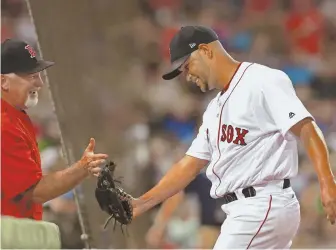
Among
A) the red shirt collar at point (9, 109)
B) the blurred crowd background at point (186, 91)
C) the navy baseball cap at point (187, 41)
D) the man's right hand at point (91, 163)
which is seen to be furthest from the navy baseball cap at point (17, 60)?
the blurred crowd background at point (186, 91)

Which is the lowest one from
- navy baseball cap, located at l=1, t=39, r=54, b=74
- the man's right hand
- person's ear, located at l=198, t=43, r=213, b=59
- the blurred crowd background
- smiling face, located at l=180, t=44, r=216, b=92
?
the blurred crowd background

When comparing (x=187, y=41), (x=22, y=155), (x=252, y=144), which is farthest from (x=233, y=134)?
(x=22, y=155)

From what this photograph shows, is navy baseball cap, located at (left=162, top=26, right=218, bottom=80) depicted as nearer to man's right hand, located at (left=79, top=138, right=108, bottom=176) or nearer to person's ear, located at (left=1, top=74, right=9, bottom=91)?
man's right hand, located at (left=79, top=138, right=108, bottom=176)

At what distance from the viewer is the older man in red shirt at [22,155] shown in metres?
2.85

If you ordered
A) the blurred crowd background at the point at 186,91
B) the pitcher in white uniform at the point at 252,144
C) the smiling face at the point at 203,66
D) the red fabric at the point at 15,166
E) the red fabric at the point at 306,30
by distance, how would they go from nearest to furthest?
1. the red fabric at the point at 15,166
2. the pitcher in white uniform at the point at 252,144
3. the smiling face at the point at 203,66
4. the blurred crowd background at the point at 186,91
5. the red fabric at the point at 306,30

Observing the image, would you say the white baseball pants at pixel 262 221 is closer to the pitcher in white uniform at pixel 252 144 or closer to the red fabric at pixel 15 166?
the pitcher in white uniform at pixel 252 144

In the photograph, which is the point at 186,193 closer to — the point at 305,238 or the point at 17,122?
the point at 305,238

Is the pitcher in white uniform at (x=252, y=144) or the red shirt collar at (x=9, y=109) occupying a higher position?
the red shirt collar at (x=9, y=109)

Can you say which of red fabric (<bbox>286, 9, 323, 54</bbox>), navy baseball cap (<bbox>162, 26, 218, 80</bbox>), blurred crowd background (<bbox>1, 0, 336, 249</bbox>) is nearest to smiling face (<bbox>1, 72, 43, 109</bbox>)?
navy baseball cap (<bbox>162, 26, 218, 80</bbox>)

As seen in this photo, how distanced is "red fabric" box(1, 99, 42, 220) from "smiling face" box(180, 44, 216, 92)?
2.40ft

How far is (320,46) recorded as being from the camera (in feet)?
24.7

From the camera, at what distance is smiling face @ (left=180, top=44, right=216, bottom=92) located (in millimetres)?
3172

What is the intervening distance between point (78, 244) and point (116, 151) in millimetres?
671

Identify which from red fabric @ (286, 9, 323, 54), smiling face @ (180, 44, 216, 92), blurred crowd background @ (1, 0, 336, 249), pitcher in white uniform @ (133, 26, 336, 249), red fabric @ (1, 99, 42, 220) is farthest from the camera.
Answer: red fabric @ (286, 9, 323, 54)
